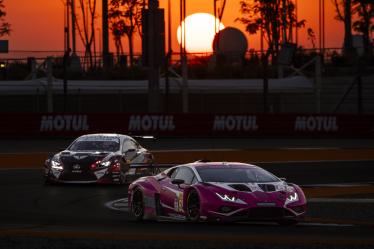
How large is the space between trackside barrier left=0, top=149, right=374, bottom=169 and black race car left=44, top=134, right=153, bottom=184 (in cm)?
674

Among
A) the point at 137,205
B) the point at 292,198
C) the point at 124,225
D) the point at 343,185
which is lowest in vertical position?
the point at 343,185

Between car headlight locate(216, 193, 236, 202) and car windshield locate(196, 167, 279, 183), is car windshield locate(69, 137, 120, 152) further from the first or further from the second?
car headlight locate(216, 193, 236, 202)

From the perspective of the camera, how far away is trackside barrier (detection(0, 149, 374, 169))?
1246 inches

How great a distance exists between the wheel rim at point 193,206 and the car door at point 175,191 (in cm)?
18

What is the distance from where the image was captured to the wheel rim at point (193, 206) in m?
15.4

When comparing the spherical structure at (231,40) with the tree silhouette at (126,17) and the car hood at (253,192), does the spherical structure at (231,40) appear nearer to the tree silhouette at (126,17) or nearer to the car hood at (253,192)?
the tree silhouette at (126,17)

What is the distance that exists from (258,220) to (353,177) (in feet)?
39.3

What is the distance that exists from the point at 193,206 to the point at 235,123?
936 inches

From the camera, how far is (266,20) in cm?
6844

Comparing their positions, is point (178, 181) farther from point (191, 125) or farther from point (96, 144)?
point (191, 125)

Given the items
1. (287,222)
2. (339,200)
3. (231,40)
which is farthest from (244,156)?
(231,40)

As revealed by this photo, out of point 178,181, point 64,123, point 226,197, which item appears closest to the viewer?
point 226,197

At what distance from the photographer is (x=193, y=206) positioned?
50.8 feet

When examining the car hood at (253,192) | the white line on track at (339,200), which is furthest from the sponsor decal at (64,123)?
the car hood at (253,192)
